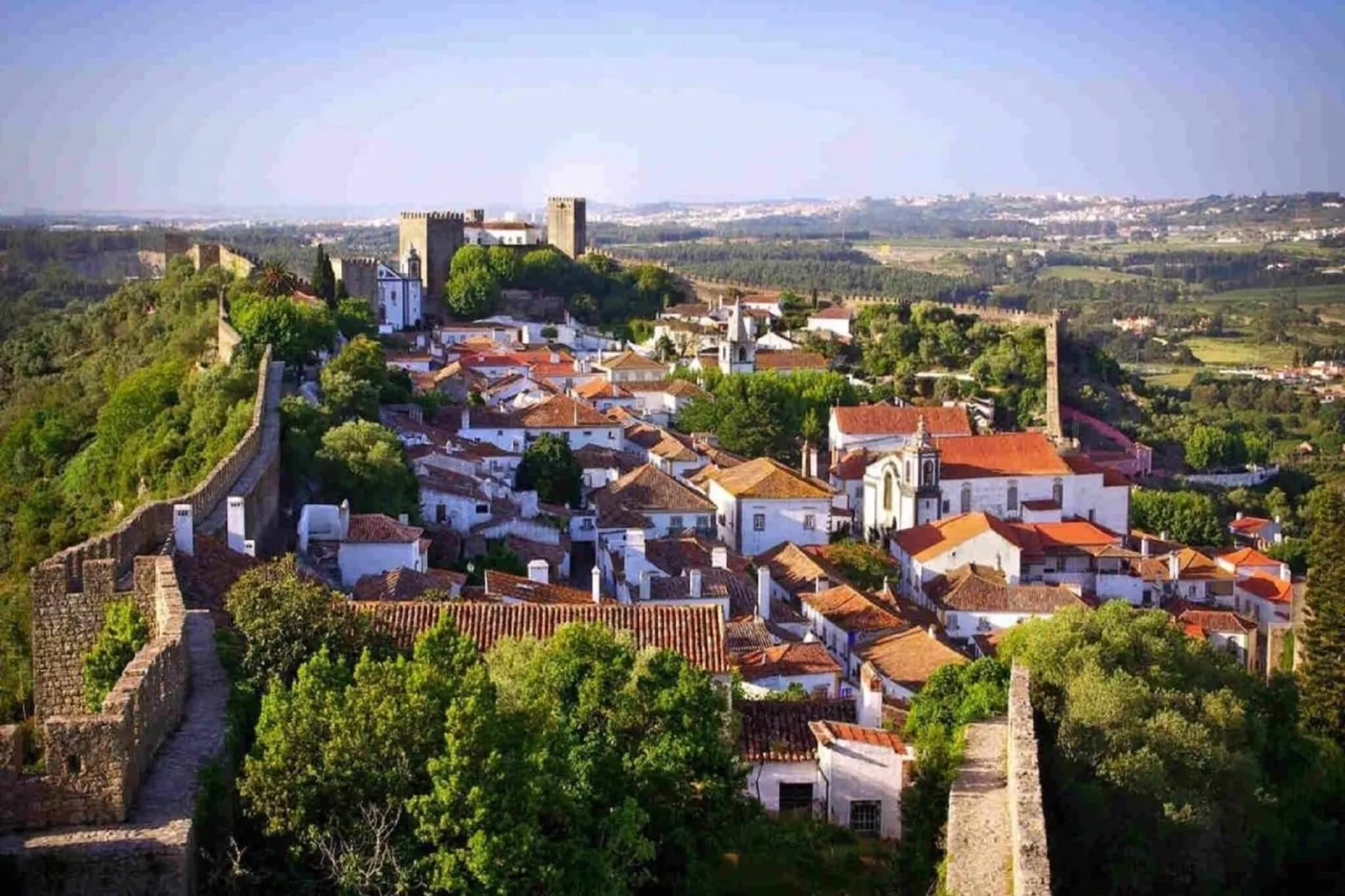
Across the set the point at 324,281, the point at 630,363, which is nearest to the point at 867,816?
the point at 324,281

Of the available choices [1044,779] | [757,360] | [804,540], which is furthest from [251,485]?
[757,360]

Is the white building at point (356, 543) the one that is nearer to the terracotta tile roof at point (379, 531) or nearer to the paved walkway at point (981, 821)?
the terracotta tile roof at point (379, 531)

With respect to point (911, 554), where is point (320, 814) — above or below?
above

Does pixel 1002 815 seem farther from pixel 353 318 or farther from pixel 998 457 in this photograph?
pixel 353 318

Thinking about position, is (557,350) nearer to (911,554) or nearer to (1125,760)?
(911,554)

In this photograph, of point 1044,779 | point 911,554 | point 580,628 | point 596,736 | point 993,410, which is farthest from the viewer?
point 993,410

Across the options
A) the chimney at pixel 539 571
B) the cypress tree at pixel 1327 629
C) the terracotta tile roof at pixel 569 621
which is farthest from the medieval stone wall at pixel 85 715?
the cypress tree at pixel 1327 629
